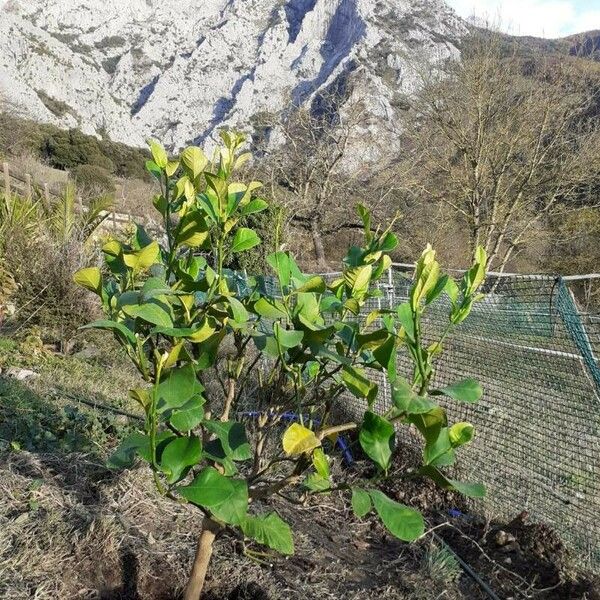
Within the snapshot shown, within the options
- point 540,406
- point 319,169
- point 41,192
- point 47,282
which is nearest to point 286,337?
point 540,406

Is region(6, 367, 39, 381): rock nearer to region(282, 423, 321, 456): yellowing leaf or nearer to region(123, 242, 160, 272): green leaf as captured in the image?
region(123, 242, 160, 272): green leaf

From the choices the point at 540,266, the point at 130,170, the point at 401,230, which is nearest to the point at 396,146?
the point at 401,230

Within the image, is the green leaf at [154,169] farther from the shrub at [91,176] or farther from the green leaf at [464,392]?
the shrub at [91,176]

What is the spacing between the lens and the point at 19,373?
4246 millimetres

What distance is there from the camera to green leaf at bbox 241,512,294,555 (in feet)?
3.59

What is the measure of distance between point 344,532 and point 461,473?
2.90 ft

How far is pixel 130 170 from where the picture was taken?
3125 cm

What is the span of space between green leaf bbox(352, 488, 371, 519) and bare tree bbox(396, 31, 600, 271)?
1269 centimetres

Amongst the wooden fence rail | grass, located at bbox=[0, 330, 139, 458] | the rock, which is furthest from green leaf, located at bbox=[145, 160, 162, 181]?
the wooden fence rail

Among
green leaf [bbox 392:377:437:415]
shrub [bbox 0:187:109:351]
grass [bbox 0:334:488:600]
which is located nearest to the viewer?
green leaf [bbox 392:377:437:415]

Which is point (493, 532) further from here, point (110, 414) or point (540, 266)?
point (540, 266)

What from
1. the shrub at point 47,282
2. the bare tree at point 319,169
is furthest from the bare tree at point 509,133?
the shrub at point 47,282

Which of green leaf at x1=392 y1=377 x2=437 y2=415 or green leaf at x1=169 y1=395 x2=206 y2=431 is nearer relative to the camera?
green leaf at x1=392 y1=377 x2=437 y2=415

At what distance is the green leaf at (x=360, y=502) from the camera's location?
986 mm
